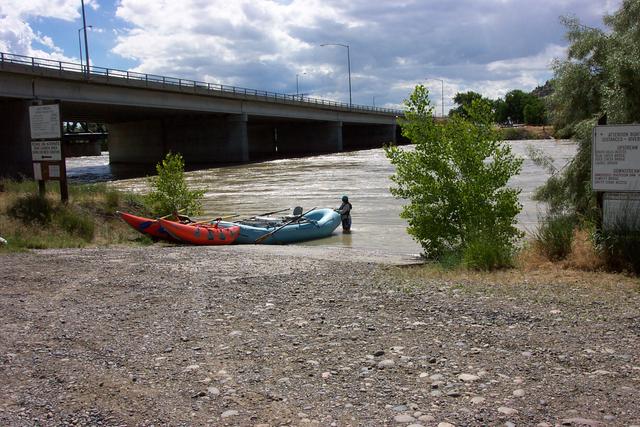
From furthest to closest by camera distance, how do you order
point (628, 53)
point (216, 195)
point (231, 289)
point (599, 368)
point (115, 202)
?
point (216, 195) < point (115, 202) < point (628, 53) < point (231, 289) < point (599, 368)

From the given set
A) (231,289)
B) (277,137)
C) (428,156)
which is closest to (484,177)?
(428,156)

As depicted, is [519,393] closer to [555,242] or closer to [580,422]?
[580,422]

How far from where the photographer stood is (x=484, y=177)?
10.5 m

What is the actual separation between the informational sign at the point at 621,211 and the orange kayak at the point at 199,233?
10.2 metres

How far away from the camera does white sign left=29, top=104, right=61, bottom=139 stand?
50.5 feet

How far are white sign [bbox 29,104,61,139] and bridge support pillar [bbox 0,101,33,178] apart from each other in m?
23.5

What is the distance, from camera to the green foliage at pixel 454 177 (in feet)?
34.3

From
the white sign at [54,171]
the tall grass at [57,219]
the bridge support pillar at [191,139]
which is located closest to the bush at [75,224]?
the tall grass at [57,219]

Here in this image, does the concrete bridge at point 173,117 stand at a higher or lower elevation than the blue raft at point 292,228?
higher

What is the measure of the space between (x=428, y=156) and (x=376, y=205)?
1623cm

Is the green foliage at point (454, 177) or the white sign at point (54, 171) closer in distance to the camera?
the green foliage at point (454, 177)

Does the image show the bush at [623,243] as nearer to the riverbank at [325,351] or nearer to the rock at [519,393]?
the riverbank at [325,351]

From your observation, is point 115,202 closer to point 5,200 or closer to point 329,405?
point 5,200

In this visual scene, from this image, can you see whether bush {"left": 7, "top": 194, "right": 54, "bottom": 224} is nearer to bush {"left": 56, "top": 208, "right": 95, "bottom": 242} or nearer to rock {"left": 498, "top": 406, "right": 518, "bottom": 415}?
bush {"left": 56, "top": 208, "right": 95, "bottom": 242}
